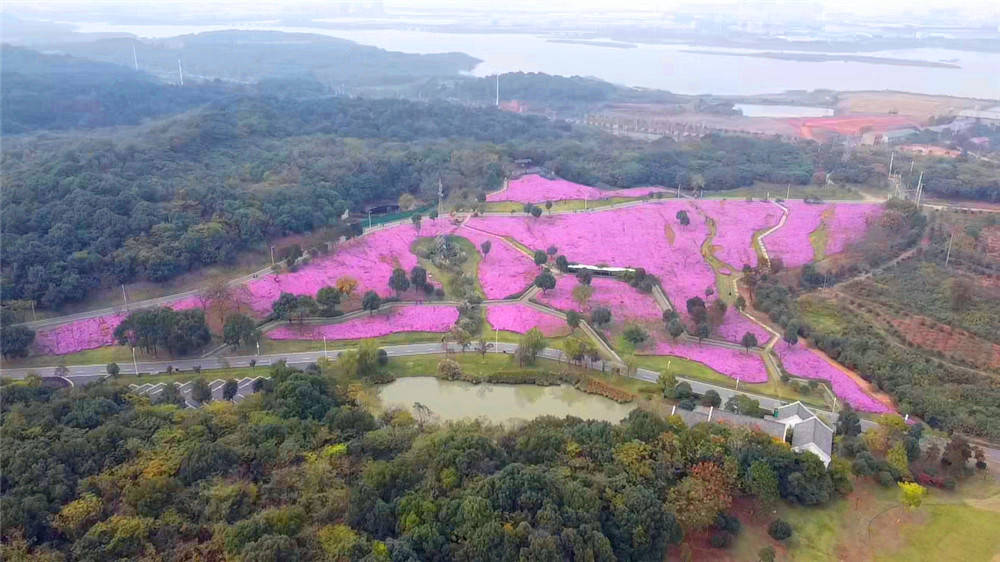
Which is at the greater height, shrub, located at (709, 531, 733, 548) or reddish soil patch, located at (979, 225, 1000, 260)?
reddish soil patch, located at (979, 225, 1000, 260)

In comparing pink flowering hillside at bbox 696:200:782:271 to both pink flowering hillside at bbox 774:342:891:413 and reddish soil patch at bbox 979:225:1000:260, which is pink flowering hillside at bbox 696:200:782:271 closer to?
pink flowering hillside at bbox 774:342:891:413

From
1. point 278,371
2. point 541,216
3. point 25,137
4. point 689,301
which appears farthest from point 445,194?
point 25,137

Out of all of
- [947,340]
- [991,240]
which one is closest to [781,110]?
[991,240]

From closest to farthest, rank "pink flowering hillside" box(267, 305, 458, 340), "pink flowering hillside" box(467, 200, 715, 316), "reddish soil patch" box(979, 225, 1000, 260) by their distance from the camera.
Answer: "pink flowering hillside" box(267, 305, 458, 340) < "pink flowering hillside" box(467, 200, 715, 316) < "reddish soil patch" box(979, 225, 1000, 260)

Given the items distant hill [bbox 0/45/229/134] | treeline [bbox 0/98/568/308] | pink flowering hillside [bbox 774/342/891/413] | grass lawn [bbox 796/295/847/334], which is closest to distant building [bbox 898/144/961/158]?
treeline [bbox 0/98/568/308]

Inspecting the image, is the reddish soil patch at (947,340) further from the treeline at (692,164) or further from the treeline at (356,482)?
the treeline at (692,164)

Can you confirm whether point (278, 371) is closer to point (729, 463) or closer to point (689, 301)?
point (729, 463)

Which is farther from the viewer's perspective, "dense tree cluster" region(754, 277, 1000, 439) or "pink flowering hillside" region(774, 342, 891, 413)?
"pink flowering hillside" region(774, 342, 891, 413)
